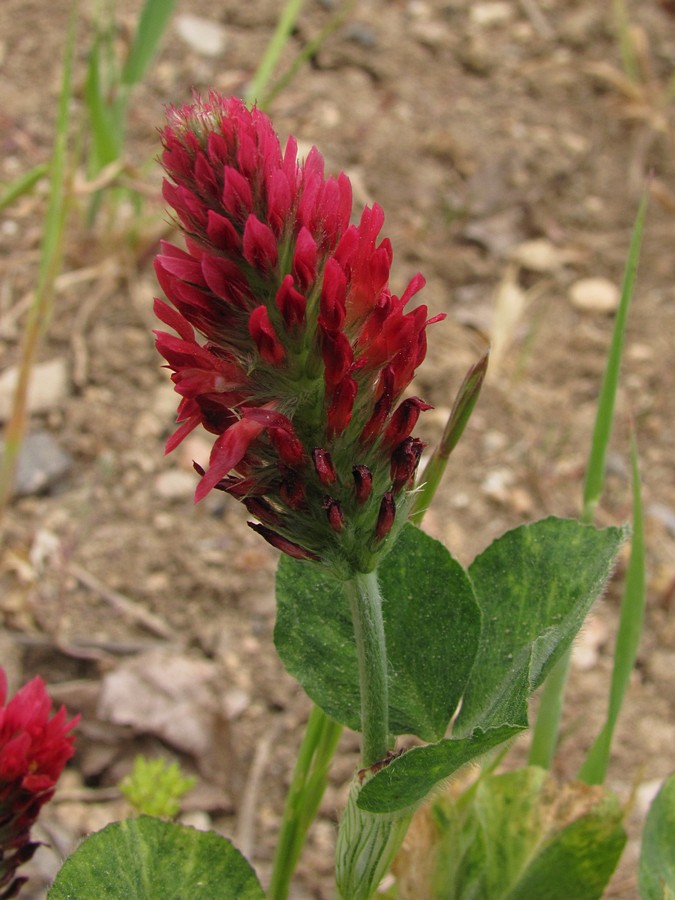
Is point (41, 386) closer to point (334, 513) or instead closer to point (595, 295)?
point (595, 295)

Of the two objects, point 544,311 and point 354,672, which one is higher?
point 544,311

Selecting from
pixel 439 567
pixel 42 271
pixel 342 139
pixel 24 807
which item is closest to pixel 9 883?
pixel 24 807

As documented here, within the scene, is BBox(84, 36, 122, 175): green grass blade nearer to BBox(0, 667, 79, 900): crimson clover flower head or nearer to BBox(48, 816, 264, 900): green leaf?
BBox(0, 667, 79, 900): crimson clover flower head

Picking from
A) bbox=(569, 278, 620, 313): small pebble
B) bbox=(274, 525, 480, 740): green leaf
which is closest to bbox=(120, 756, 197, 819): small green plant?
bbox=(274, 525, 480, 740): green leaf

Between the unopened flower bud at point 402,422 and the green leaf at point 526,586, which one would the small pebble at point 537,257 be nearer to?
the green leaf at point 526,586

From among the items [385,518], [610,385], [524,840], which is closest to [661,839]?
[524,840]

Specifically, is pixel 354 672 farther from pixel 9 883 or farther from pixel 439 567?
pixel 9 883
